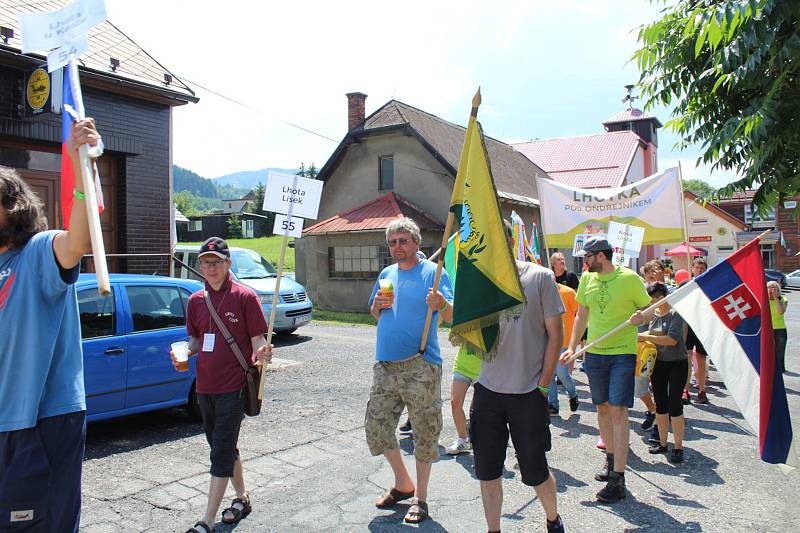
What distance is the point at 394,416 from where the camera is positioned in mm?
4555

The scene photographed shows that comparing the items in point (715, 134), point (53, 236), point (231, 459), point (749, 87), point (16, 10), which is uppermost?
point (16, 10)

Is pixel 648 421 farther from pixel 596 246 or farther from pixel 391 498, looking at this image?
pixel 391 498

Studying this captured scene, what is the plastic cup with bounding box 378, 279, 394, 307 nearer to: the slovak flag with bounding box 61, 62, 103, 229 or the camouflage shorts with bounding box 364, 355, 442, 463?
the camouflage shorts with bounding box 364, 355, 442, 463

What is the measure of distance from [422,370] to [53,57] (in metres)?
2.95

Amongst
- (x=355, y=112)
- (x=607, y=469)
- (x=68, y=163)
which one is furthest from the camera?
(x=355, y=112)

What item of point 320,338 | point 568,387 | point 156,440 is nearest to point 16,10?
point 156,440

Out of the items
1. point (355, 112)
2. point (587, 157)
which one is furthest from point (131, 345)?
point (587, 157)

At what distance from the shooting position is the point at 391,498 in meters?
4.56

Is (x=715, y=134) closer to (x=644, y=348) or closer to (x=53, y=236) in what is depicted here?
(x=644, y=348)

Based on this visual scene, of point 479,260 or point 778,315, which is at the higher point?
point 479,260

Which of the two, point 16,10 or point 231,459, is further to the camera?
point 16,10

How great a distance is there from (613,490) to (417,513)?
154 cm

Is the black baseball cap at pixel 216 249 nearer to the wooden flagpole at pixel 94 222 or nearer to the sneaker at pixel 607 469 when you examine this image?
the wooden flagpole at pixel 94 222

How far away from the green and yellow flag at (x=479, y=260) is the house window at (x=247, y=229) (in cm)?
7861
